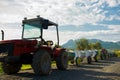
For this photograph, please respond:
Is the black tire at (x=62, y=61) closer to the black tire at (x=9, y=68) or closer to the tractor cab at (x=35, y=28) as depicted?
the tractor cab at (x=35, y=28)

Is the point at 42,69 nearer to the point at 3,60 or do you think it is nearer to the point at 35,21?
the point at 3,60

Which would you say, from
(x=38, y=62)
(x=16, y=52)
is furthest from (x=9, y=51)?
(x=38, y=62)

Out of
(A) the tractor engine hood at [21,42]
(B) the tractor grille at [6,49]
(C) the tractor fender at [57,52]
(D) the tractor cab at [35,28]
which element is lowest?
(C) the tractor fender at [57,52]

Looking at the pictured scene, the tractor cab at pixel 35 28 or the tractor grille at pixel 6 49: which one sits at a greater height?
the tractor cab at pixel 35 28

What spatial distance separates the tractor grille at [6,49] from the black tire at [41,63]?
4.14 ft

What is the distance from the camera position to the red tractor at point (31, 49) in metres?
15.2

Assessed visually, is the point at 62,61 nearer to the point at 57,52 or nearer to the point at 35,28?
the point at 57,52

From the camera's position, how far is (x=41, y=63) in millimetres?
15289

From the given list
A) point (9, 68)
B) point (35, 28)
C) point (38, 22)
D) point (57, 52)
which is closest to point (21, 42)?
point (35, 28)

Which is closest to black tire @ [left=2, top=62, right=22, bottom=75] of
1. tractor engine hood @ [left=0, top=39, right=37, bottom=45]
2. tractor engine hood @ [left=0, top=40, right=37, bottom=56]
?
tractor engine hood @ [left=0, top=40, right=37, bottom=56]

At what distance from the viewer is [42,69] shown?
1540cm

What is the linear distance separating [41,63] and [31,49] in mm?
1062

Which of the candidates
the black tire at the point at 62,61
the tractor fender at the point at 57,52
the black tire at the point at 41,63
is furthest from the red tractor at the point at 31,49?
the black tire at the point at 62,61

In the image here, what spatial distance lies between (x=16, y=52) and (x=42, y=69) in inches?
62.2
